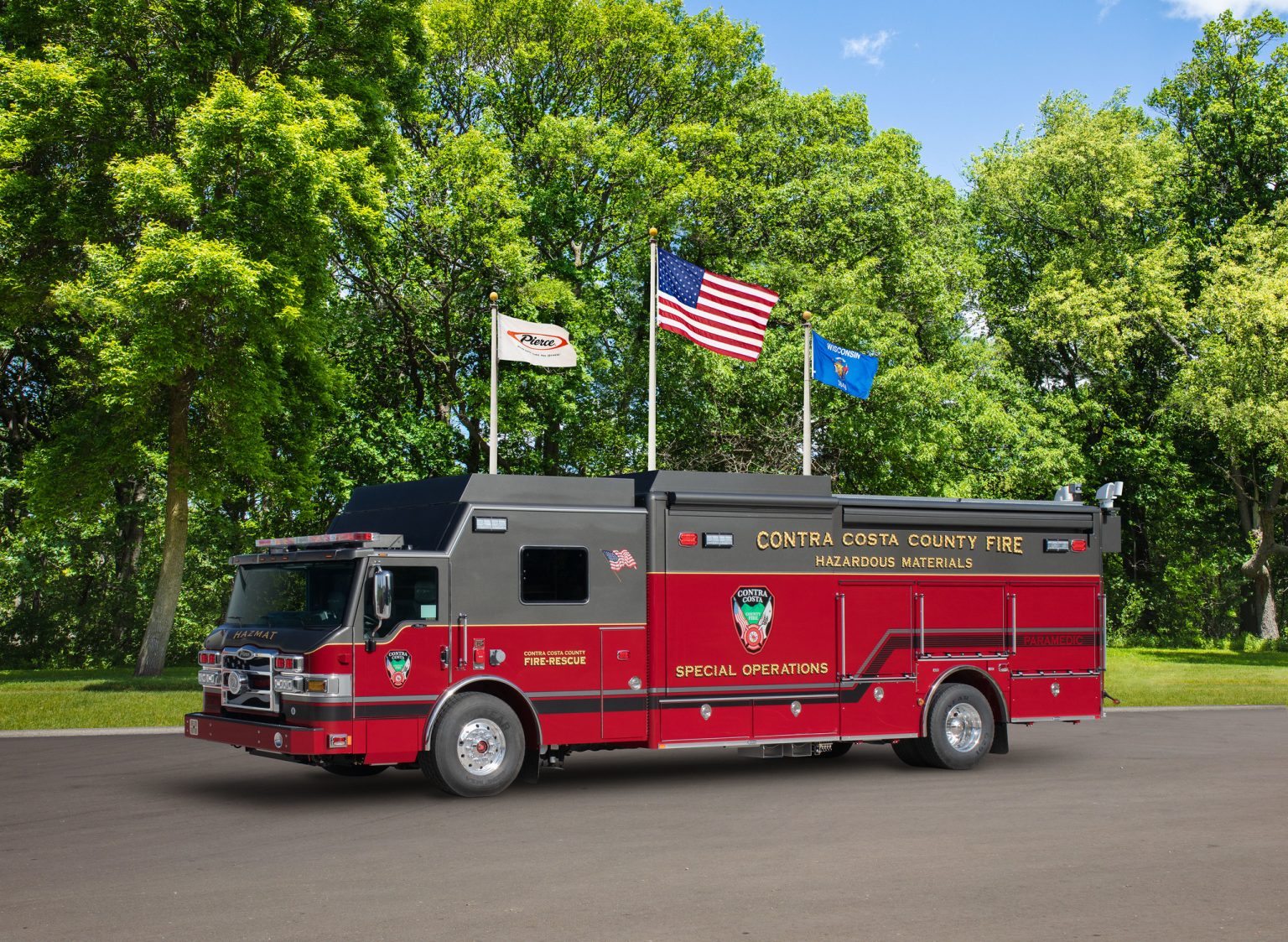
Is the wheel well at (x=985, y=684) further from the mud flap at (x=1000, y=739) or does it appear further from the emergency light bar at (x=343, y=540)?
the emergency light bar at (x=343, y=540)

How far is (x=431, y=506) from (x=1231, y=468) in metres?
40.1

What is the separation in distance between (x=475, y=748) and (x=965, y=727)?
5.95 m

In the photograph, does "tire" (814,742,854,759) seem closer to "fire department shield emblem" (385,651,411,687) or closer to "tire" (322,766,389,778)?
"tire" (322,766,389,778)

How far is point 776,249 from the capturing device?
3831 cm

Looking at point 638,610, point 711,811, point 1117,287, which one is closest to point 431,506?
point 638,610

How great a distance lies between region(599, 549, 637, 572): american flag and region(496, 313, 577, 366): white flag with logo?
7.89 m

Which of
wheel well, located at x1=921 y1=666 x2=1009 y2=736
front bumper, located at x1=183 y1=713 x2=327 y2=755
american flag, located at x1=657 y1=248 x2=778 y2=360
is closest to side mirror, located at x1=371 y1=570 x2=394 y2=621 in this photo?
front bumper, located at x1=183 y1=713 x2=327 y2=755

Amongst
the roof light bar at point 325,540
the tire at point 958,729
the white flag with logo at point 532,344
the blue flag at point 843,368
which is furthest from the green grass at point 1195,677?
the roof light bar at point 325,540

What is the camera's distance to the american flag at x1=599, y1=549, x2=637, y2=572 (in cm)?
1370

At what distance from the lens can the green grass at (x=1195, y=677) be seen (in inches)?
1045

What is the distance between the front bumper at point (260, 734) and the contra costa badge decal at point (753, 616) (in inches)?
175

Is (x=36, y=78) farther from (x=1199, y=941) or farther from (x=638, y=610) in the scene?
(x=1199, y=941)

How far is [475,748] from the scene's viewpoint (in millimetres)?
12859

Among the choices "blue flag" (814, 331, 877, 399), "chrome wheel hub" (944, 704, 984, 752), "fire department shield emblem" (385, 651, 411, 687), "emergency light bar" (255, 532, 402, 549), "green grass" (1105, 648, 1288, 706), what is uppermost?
"blue flag" (814, 331, 877, 399)
